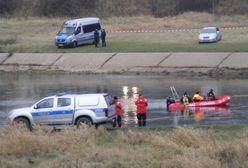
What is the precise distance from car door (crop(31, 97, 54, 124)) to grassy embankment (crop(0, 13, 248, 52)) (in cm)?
3127

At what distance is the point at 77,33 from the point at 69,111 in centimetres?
3902

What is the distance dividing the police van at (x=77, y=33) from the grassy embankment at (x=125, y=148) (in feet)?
141

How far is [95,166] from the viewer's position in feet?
66.3

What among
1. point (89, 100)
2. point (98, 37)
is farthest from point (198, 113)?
point (98, 37)

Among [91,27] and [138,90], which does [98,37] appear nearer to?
[91,27]

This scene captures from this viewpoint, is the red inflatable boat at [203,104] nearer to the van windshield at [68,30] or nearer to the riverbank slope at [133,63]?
the riverbank slope at [133,63]

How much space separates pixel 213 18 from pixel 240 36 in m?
15.8

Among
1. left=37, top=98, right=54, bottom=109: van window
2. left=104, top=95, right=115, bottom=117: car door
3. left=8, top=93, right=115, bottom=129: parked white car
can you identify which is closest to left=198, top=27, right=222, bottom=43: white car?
left=8, top=93, right=115, bottom=129: parked white car

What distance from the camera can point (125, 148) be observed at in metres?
23.4

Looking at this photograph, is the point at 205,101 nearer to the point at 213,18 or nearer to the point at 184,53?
the point at 184,53

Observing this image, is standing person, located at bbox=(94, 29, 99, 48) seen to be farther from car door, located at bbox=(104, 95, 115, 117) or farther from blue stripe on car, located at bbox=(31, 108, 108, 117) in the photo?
blue stripe on car, located at bbox=(31, 108, 108, 117)

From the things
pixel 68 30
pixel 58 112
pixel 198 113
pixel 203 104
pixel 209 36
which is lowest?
pixel 198 113

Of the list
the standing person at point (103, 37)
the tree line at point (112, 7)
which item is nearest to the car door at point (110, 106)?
the standing person at point (103, 37)

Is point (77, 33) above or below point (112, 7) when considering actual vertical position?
below
